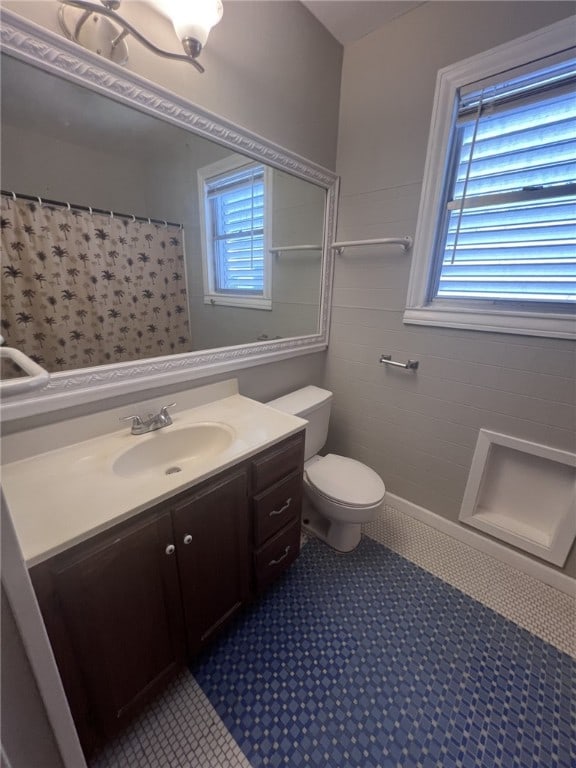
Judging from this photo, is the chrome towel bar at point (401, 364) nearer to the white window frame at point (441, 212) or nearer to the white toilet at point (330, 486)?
the white window frame at point (441, 212)

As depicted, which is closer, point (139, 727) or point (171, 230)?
point (139, 727)

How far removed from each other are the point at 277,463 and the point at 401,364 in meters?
0.95

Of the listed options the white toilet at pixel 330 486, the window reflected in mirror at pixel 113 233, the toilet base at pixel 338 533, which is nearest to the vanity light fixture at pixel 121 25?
the window reflected in mirror at pixel 113 233

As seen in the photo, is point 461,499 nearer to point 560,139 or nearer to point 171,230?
point 560,139

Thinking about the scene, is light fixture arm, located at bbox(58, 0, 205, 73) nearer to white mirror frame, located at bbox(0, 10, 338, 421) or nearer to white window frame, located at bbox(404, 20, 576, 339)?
white mirror frame, located at bbox(0, 10, 338, 421)

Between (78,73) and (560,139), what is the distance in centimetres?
171

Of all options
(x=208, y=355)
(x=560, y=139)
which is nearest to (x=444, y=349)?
(x=560, y=139)

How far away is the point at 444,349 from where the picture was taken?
1.62 metres

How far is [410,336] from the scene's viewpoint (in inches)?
67.4

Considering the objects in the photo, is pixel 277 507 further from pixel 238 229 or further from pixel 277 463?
pixel 238 229

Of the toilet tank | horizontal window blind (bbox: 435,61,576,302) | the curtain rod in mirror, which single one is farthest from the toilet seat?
the curtain rod in mirror

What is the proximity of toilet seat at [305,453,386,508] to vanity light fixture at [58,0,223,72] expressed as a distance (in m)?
1.67

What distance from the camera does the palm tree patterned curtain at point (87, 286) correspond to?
93 cm

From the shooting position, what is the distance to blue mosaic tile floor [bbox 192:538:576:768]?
3.26 feet
